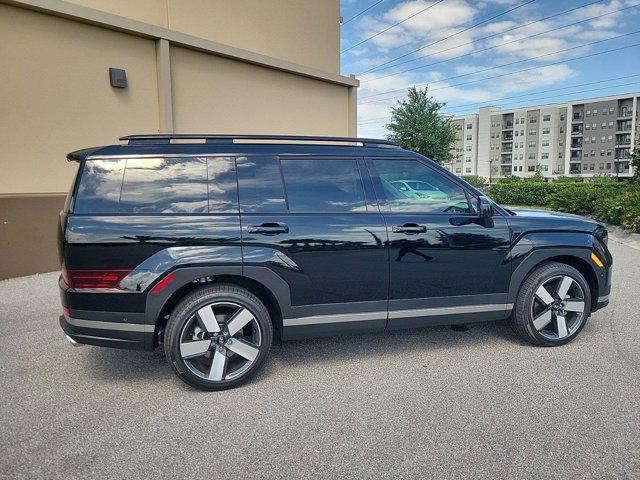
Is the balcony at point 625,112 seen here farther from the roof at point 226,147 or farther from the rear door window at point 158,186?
the rear door window at point 158,186

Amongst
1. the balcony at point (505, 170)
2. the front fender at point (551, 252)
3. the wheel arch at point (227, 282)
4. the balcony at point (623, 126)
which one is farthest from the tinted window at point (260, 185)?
the balcony at point (505, 170)

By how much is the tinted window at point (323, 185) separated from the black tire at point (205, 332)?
0.83 meters

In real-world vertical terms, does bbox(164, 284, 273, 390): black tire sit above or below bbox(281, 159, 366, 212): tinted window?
below

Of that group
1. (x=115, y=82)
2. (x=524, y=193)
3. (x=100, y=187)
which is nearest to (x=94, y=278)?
(x=100, y=187)

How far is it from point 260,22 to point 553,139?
281 feet

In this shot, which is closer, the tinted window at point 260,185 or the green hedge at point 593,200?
the tinted window at point 260,185

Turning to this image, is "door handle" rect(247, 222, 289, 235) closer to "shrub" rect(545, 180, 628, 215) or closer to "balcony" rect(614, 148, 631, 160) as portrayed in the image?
"shrub" rect(545, 180, 628, 215)

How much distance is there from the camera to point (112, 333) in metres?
3.17

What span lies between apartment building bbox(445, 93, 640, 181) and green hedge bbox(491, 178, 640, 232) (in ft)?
153

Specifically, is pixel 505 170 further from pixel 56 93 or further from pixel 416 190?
pixel 416 190

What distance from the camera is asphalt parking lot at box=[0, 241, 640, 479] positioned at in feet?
8.10

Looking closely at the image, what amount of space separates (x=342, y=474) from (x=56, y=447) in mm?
1807

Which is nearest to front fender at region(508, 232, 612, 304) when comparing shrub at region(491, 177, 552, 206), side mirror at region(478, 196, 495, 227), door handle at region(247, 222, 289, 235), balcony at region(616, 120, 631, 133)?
side mirror at region(478, 196, 495, 227)

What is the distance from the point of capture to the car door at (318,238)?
3.35m
